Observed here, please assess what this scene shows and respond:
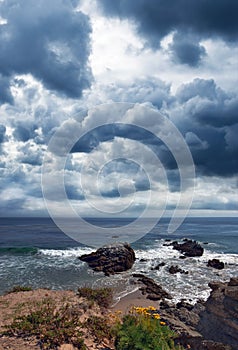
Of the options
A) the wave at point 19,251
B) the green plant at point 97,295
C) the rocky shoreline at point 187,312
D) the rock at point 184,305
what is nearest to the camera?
the rocky shoreline at point 187,312

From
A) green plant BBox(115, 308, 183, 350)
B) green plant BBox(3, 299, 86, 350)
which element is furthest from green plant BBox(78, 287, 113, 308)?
green plant BBox(115, 308, 183, 350)

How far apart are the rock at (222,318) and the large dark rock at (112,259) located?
15.9 meters

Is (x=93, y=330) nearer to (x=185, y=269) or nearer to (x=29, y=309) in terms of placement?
(x=29, y=309)

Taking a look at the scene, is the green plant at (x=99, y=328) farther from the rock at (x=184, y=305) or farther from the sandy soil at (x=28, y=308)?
the rock at (x=184, y=305)

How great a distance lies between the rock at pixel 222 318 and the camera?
1152 cm

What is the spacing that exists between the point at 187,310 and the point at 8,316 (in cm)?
1046

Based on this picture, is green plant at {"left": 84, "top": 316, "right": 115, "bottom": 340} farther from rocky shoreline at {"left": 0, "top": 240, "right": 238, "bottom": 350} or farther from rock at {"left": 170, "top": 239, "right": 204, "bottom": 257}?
rock at {"left": 170, "top": 239, "right": 204, "bottom": 257}

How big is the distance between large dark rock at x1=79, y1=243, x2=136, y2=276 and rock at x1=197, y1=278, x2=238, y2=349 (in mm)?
15901

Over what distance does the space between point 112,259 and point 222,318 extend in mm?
19445

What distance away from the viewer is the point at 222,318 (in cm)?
1217

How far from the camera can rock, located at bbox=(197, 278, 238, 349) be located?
11.5 metres

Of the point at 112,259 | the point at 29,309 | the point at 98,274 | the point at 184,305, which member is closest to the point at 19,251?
the point at 112,259

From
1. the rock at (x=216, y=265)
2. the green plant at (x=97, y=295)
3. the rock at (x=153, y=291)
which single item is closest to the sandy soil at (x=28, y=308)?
the green plant at (x=97, y=295)

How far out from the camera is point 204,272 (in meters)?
29.8
